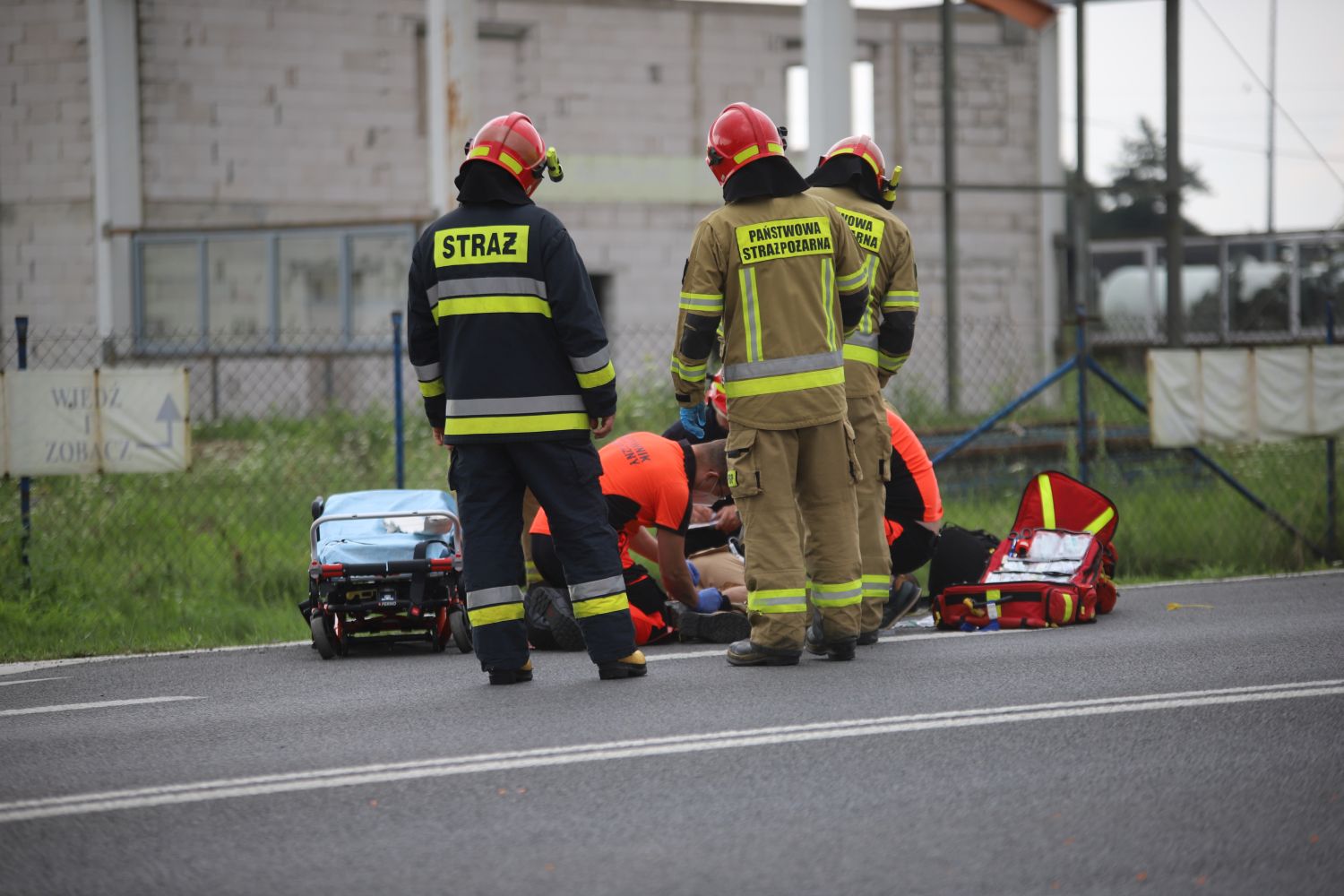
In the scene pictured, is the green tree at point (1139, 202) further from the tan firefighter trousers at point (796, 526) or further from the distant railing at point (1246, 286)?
the tan firefighter trousers at point (796, 526)

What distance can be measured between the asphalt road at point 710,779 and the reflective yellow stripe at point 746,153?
6.62ft

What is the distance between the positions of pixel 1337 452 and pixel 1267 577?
7.56ft

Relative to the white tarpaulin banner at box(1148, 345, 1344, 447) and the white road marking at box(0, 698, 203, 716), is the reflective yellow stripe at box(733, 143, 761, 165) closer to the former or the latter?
the white road marking at box(0, 698, 203, 716)

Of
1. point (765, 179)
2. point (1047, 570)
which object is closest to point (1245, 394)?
point (1047, 570)

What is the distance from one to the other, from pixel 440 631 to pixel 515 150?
2.43 metres

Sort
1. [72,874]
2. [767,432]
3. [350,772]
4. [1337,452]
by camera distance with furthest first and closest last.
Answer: [1337,452]
[767,432]
[350,772]
[72,874]

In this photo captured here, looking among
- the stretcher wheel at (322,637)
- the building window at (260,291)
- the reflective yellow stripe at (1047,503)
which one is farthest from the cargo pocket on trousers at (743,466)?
the building window at (260,291)

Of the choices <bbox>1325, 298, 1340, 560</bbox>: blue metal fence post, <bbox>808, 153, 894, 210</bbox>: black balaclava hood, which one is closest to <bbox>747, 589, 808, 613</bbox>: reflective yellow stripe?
<bbox>808, 153, 894, 210</bbox>: black balaclava hood

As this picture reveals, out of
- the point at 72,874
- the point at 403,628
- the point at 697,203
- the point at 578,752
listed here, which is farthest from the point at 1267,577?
the point at 697,203

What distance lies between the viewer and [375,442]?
13766 mm

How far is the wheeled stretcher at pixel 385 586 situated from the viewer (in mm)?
6863

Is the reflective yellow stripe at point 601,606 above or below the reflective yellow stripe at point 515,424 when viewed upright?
below

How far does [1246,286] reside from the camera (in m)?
28.2

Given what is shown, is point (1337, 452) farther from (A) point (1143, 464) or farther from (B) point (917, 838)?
(B) point (917, 838)
